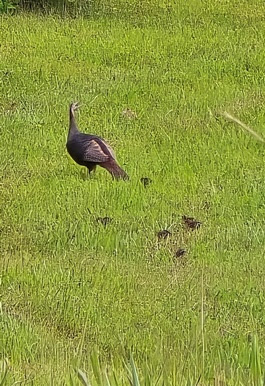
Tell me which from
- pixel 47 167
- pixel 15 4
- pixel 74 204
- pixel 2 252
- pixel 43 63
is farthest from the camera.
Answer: pixel 15 4

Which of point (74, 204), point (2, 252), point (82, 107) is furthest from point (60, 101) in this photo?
point (2, 252)

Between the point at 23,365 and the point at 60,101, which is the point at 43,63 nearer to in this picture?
the point at 60,101

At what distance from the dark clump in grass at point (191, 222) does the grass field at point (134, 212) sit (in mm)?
70

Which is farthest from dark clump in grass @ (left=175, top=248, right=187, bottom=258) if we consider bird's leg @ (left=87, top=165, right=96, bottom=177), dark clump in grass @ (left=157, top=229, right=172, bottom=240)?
bird's leg @ (left=87, top=165, right=96, bottom=177)

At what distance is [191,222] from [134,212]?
0.43 meters

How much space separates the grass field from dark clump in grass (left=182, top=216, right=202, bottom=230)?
7 centimetres

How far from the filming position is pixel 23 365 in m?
3.76

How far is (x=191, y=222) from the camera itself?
575 cm

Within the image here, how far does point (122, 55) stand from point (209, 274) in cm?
608

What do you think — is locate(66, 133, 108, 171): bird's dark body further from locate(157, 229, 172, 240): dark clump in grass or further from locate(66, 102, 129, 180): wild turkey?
locate(157, 229, 172, 240): dark clump in grass

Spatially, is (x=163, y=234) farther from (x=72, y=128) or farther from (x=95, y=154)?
(x=72, y=128)

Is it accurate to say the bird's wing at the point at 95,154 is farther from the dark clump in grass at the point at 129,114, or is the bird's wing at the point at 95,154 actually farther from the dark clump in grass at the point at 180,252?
the dark clump in grass at the point at 129,114

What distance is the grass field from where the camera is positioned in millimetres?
3873

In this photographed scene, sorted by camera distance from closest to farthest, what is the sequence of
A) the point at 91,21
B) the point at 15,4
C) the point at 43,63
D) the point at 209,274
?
the point at 209,274 → the point at 43,63 → the point at 91,21 → the point at 15,4
